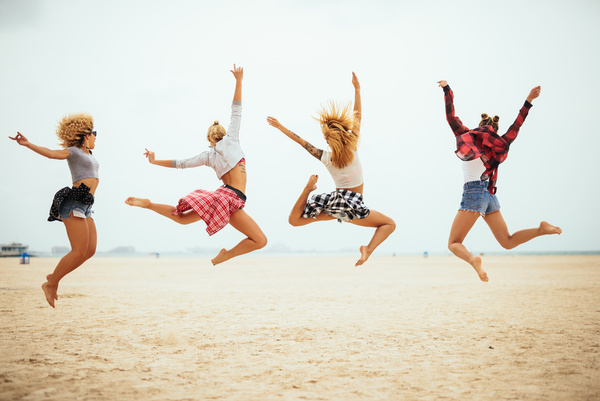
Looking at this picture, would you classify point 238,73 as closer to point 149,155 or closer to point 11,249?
point 149,155

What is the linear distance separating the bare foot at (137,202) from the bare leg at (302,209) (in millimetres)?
2069

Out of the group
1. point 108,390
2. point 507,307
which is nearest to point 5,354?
point 108,390

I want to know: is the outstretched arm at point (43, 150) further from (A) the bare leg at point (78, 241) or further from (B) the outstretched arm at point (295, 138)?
(B) the outstretched arm at point (295, 138)

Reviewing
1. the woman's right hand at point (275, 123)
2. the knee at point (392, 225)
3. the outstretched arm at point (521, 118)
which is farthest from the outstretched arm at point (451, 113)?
the woman's right hand at point (275, 123)

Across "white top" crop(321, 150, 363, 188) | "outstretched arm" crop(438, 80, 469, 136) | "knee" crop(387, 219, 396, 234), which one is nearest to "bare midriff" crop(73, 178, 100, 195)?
"white top" crop(321, 150, 363, 188)

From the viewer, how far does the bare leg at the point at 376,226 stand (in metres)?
7.28

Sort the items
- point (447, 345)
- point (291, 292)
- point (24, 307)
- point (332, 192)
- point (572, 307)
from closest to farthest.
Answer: point (332, 192), point (447, 345), point (24, 307), point (572, 307), point (291, 292)

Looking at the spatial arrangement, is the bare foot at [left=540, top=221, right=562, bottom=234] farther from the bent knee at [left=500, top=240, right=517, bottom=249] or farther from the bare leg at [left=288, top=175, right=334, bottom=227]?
the bare leg at [left=288, top=175, right=334, bottom=227]

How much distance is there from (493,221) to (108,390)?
6.87 metres

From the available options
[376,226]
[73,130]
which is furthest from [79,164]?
[376,226]

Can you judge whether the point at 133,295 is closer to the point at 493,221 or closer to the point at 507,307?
the point at 507,307

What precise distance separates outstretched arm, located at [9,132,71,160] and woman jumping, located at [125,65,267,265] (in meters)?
1.18

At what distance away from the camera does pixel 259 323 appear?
48.3 feet

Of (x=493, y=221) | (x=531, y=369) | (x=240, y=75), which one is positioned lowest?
(x=531, y=369)
